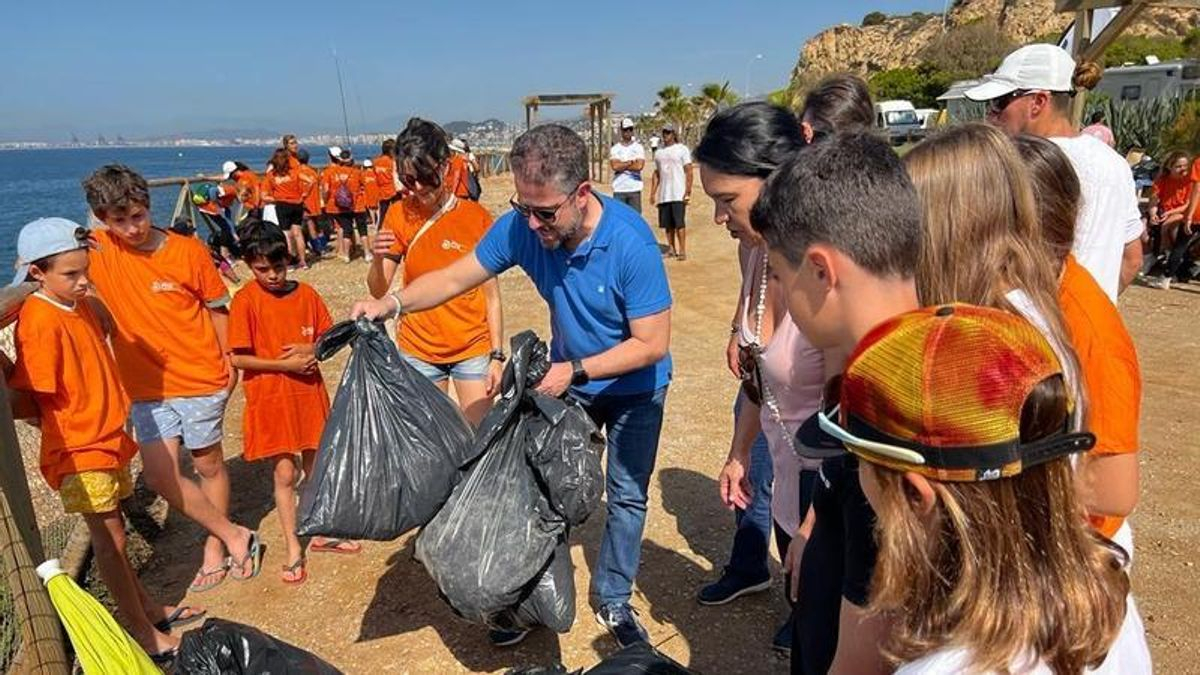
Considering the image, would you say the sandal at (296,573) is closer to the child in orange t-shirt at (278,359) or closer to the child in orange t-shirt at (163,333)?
the child in orange t-shirt at (278,359)

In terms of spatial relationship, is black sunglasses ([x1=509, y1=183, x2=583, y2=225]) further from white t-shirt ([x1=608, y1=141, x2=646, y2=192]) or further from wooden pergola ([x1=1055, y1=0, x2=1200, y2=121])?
white t-shirt ([x1=608, y1=141, x2=646, y2=192])

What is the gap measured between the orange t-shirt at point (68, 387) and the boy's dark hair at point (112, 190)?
0.45 m

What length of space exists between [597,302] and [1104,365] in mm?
1531

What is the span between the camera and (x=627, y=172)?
1070 cm

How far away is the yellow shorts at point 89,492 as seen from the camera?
271cm

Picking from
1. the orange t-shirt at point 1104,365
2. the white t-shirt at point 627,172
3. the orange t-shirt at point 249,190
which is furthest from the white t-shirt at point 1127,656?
the orange t-shirt at point 249,190

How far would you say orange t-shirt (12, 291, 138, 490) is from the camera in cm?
258

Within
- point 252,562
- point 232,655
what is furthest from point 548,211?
point 252,562

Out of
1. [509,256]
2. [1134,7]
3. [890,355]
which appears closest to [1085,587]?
[890,355]

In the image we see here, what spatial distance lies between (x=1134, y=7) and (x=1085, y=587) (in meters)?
7.18

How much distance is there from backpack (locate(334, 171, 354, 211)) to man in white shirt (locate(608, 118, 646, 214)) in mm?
3969

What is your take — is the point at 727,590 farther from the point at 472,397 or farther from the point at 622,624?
the point at 472,397

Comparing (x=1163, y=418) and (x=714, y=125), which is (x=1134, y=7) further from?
(x=714, y=125)

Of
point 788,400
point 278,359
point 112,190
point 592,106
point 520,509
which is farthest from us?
point 592,106
